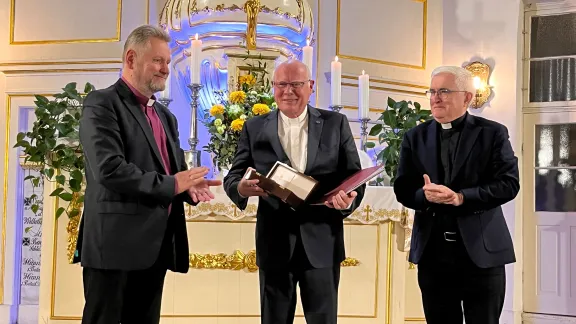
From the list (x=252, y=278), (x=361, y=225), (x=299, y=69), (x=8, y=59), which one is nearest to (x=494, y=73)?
(x=361, y=225)

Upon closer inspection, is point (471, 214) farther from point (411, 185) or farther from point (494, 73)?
point (494, 73)

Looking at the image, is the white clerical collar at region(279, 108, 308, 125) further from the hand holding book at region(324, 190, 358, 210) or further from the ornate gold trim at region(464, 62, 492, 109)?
the ornate gold trim at region(464, 62, 492, 109)

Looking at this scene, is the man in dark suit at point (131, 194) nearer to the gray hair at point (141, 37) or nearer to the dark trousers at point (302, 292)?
the gray hair at point (141, 37)

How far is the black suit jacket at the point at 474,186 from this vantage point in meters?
1.93

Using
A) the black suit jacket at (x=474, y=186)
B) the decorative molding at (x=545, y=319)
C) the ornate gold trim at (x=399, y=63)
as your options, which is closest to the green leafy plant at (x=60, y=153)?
the black suit jacket at (x=474, y=186)

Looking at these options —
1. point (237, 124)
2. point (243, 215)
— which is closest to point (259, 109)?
point (237, 124)

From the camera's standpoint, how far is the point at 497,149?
2.00 m

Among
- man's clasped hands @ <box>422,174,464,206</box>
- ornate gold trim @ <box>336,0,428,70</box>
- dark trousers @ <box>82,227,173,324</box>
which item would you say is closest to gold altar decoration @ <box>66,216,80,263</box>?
dark trousers @ <box>82,227,173,324</box>

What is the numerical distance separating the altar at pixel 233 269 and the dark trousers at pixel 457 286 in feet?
3.00

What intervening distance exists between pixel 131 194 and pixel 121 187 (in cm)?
5

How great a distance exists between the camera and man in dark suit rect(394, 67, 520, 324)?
193 centimetres

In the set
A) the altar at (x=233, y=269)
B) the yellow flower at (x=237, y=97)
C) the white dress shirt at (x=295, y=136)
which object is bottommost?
the altar at (x=233, y=269)

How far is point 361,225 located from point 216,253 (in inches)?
28.7

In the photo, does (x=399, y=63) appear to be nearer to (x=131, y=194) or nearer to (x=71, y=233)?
(x=71, y=233)
